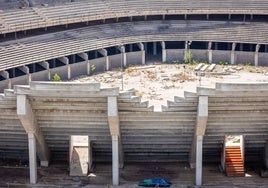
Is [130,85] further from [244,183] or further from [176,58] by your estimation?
[244,183]

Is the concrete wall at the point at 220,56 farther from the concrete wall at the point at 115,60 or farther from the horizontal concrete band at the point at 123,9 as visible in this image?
the concrete wall at the point at 115,60

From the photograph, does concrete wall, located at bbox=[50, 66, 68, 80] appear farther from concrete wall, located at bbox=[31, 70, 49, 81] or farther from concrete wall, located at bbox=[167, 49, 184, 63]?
concrete wall, located at bbox=[167, 49, 184, 63]

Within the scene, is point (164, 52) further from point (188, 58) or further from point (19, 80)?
point (19, 80)

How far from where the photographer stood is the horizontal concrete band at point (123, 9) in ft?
233

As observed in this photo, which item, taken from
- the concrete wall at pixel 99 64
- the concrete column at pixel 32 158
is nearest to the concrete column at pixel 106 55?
the concrete wall at pixel 99 64

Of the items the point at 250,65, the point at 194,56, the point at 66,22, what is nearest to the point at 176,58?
the point at 194,56

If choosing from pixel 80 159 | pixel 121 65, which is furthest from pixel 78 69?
pixel 80 159

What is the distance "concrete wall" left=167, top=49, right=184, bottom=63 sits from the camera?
7269 cm

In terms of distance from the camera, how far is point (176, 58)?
7288 cm

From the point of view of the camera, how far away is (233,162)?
41000mm

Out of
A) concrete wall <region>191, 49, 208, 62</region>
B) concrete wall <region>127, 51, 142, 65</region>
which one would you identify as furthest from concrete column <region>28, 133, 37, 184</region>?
concrete wall <region>191, 49, 208, 62</region>

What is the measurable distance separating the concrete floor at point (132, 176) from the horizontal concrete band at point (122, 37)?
2200 cm

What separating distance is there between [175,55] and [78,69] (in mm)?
12534

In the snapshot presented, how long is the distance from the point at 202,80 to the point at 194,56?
9.14m
